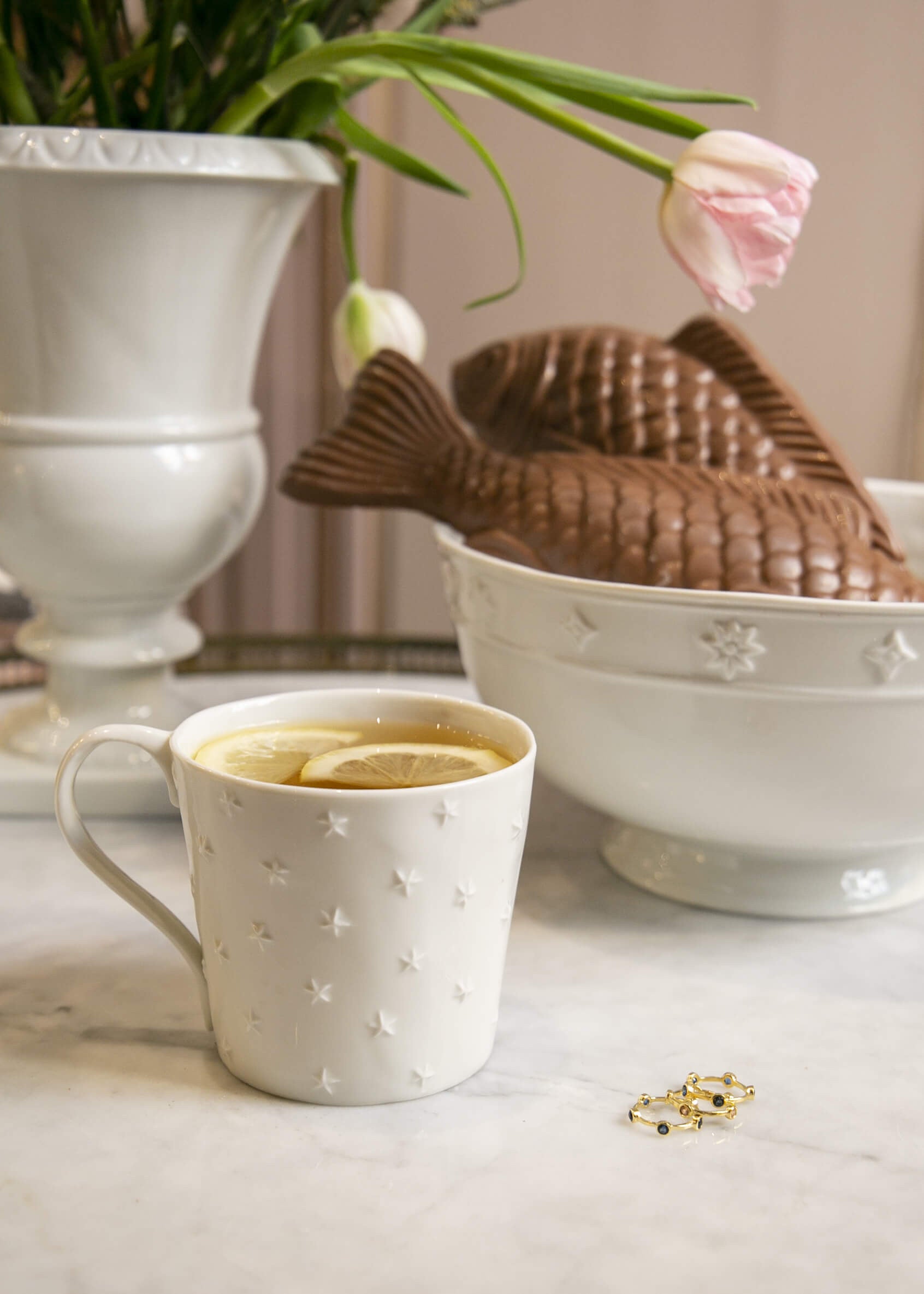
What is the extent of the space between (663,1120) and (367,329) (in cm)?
48

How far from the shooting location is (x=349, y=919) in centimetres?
36

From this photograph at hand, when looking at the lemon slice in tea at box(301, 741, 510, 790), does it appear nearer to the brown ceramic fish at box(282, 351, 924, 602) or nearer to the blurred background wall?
the brown ceramic fish at box(282, 351, 924, 602)

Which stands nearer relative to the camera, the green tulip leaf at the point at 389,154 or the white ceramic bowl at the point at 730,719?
the white ceramic bowl at the point at 730,719

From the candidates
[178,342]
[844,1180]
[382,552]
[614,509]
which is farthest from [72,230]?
[382,552]

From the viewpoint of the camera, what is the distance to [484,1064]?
41cm

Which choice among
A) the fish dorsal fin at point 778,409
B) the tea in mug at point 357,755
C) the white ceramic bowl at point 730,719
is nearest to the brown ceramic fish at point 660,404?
the fish dorsal fin at point 778,409

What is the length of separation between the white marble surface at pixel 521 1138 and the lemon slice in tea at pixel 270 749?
0.10m

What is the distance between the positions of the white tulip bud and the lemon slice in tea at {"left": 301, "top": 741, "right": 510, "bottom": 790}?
0.35 m

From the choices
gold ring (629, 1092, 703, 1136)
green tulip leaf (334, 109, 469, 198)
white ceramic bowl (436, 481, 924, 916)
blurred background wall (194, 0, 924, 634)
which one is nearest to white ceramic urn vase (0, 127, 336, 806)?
green tulip leaf (334, 109, 469, 198)

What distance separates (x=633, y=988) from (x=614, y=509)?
0.19 metres

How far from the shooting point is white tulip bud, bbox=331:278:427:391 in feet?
2.34

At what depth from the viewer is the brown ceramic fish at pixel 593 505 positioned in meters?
0.48

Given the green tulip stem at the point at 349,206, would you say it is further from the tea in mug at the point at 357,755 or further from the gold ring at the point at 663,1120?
the gold ring at the point at 663,1120

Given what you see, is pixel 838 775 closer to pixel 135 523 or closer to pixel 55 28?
pixel 135 523
